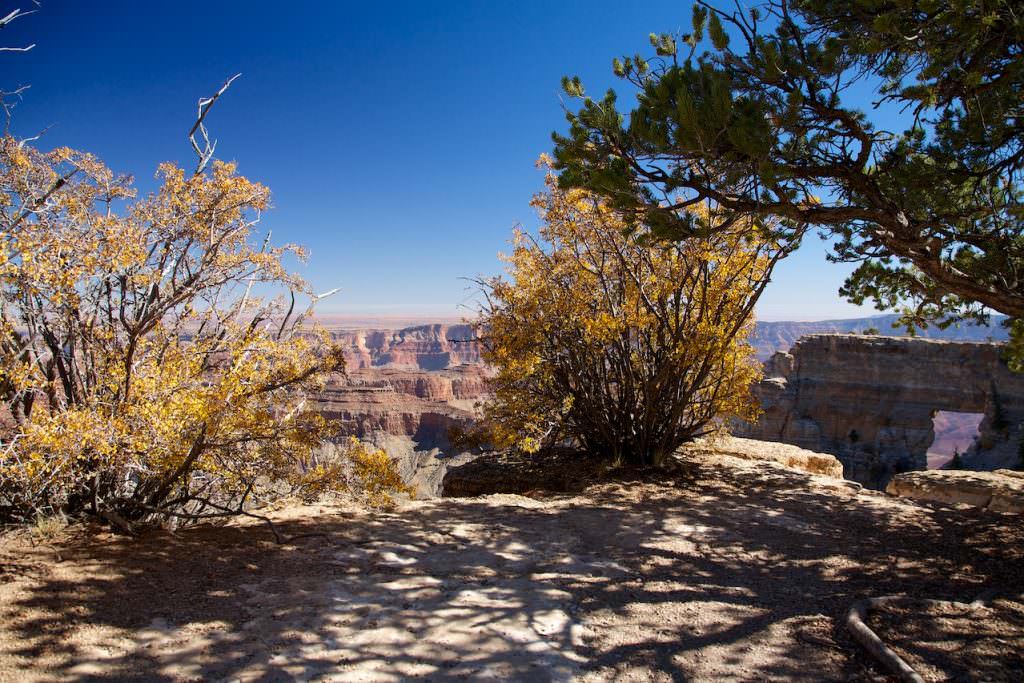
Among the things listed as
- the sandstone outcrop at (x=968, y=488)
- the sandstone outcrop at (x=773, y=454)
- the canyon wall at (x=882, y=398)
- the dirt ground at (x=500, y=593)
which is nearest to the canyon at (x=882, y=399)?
the canyon wall at (x=882, y=398)

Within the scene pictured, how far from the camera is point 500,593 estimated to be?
446 cm

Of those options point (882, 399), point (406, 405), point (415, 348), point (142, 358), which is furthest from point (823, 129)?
point (415, 348)

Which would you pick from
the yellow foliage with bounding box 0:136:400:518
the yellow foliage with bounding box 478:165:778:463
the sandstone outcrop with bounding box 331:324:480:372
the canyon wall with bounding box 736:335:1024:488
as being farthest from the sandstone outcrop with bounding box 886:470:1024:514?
the sandstone outcrop with bounding box 331:324:480:372

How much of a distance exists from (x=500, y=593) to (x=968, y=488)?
27.7ft

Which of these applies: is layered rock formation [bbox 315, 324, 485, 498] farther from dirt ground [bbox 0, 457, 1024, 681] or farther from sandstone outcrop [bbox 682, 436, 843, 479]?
dirt ground [bbox 0, 457, 1024, 681]

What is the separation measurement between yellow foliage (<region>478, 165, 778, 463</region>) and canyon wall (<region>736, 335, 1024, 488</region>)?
27886 mm

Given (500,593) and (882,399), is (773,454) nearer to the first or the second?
(500,593)

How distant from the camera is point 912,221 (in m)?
5.28

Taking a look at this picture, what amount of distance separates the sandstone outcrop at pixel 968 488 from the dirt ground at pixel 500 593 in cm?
158

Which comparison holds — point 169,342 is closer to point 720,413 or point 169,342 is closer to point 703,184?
point 703,184

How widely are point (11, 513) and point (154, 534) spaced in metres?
1.15

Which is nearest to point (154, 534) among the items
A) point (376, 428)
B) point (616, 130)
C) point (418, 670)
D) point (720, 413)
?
point (418, 670)

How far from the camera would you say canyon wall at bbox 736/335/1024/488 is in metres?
30.9

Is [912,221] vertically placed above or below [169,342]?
above
